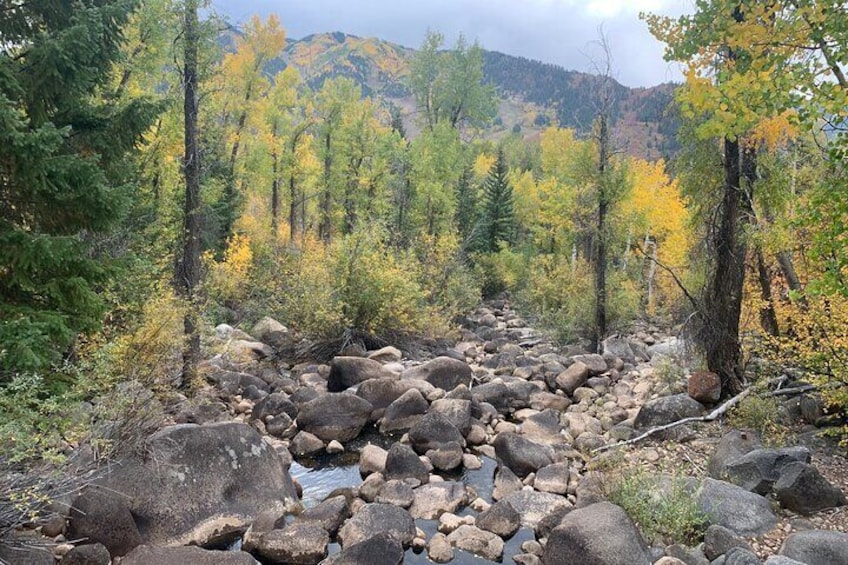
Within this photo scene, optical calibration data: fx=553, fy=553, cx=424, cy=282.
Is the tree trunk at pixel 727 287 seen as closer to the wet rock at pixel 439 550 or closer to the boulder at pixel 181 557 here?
the wet rock at pixel 439 550

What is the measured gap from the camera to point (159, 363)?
8477 mm

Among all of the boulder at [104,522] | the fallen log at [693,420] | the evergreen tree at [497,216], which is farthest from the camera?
the evergreen tree at [497,216]

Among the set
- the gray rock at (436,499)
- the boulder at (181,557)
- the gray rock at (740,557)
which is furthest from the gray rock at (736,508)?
the boulder at (181,557)

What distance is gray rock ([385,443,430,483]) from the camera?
8.50m

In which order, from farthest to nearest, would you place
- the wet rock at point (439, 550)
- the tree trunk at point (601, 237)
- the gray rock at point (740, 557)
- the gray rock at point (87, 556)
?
the tree trunk at point (601, 237) → the wet rock at point (439, 550) → the gray rock at point (87, 556) → the gray rock at point (740, 557)

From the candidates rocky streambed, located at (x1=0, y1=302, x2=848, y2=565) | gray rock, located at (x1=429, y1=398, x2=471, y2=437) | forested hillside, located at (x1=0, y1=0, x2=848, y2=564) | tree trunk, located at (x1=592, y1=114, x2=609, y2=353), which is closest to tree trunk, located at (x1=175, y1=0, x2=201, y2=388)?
forested hillside, located at (x1=0, y1=0, x2=848, y2=564)

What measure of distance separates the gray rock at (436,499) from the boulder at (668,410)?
357 cm

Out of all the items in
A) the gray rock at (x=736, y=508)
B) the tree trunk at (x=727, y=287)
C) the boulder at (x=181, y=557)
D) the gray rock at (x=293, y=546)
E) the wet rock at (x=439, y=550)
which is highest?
the tree trunk at (x=727, y=287)

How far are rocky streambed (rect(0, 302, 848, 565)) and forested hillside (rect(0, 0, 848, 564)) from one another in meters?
0.05

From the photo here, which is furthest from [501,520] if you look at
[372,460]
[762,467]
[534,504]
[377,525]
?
[762,467]

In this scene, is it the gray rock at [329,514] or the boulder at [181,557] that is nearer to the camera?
the boulder at [181,557]

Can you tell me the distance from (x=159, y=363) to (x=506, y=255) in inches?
921

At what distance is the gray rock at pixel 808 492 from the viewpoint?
6.09 metres

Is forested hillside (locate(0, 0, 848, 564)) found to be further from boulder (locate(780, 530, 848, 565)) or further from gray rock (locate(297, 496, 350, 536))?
boulder (locate(780, 530, 848, 565))
